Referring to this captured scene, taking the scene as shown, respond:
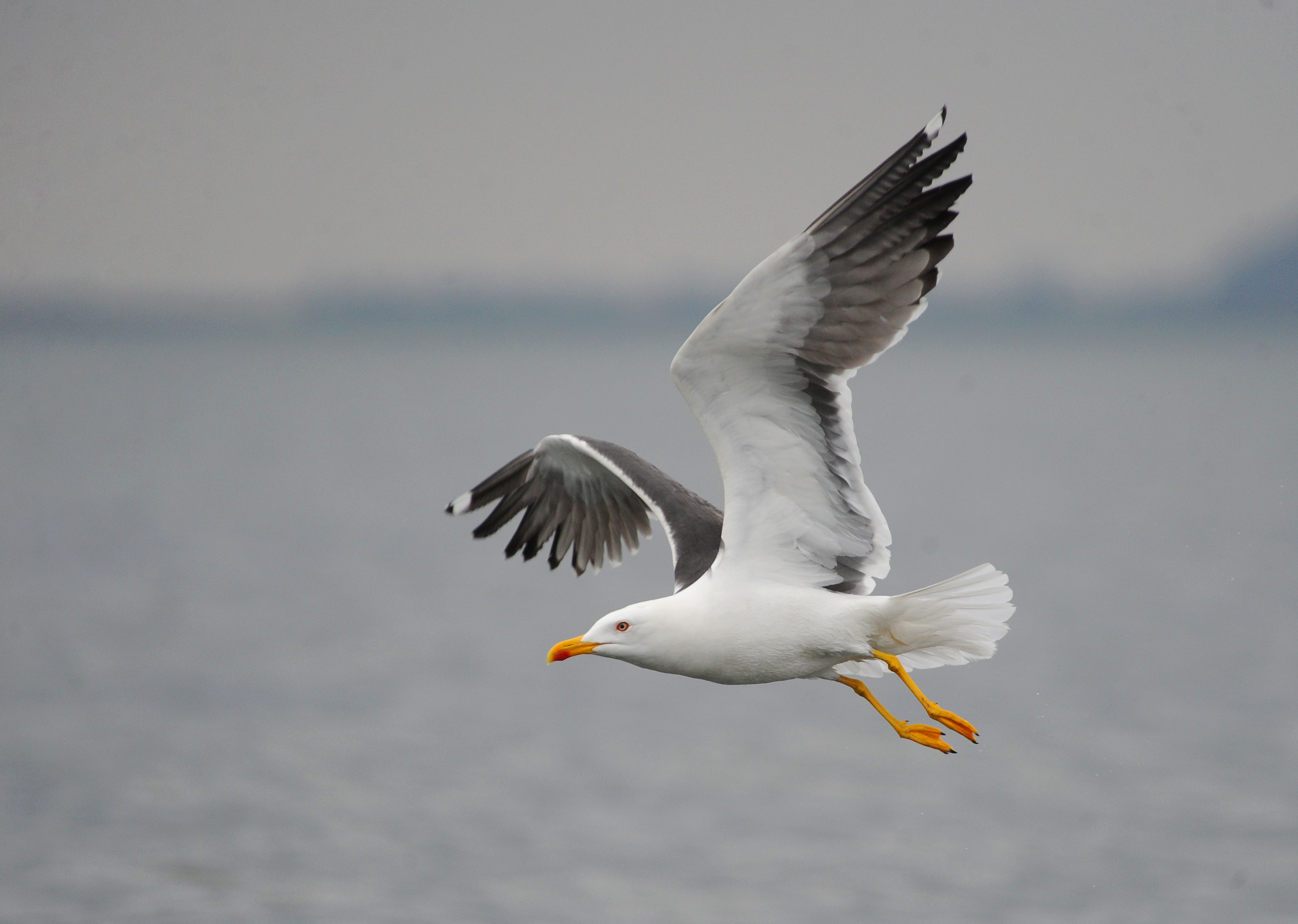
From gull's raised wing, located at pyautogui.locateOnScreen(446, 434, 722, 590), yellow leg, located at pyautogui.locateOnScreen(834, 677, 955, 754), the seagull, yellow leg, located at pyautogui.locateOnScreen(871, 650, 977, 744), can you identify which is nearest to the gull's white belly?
the seagull

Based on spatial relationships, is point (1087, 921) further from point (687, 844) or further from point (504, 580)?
point (504, 580)

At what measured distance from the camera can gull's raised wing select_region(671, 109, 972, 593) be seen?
721 cm

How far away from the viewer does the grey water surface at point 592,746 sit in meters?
26.3

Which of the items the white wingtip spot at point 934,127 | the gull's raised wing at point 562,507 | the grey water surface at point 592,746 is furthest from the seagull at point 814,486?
the grey water surface at point 592,746

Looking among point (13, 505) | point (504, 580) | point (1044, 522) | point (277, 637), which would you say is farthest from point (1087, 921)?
point (13, 505)

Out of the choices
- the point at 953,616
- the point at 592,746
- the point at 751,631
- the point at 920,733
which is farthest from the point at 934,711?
the point at 592,746

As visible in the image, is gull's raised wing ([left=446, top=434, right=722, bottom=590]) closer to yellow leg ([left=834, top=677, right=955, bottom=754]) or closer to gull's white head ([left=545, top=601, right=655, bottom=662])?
gull's white head ([left=545, top=601, right=655, bottom=662])

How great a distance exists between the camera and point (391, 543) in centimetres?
5862

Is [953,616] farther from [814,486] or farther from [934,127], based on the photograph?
[934,127]

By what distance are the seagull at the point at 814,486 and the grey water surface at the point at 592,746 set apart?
17857 millimetres

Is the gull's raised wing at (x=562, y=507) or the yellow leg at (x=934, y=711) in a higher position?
the gull's raised wing at (x=562, y=507)

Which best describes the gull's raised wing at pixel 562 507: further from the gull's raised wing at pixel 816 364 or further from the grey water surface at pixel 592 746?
the grey water surface at pixel 592 746

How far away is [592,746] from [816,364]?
25.6m

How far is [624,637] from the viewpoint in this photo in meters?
7.83
